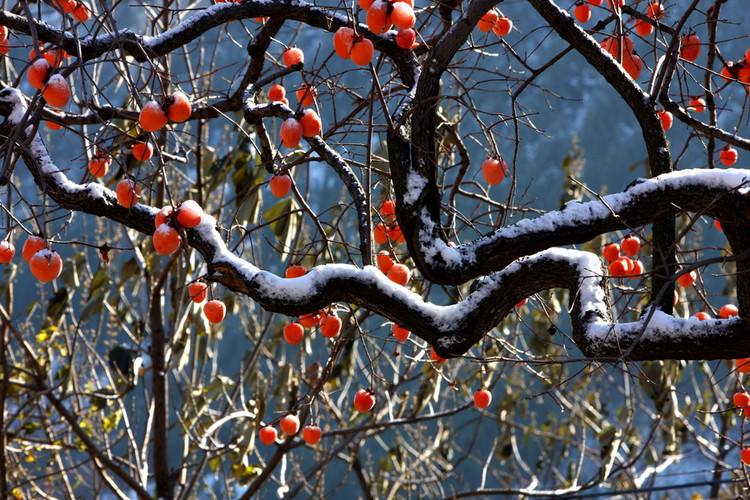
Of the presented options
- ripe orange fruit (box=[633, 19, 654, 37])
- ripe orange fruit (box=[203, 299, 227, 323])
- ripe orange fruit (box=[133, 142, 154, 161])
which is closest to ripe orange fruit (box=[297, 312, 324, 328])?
ripe orange fruit (box=[203, 299, 227, 323])

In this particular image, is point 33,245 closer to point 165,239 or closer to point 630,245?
point 165,239

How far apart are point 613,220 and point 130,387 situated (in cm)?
231

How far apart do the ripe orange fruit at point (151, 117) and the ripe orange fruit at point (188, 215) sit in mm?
155

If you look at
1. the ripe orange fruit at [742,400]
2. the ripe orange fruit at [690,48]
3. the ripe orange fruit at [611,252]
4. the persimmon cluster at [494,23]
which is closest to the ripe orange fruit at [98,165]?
the persimmon cluster at [494,23]

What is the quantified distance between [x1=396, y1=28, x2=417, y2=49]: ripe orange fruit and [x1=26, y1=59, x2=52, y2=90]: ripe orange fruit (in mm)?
741

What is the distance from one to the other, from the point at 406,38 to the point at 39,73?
0.77m

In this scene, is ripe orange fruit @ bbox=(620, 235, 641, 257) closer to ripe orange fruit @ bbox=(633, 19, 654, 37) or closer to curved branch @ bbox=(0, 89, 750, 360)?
ripe orange fruit @ bbox=(633, 19, 654, 37)

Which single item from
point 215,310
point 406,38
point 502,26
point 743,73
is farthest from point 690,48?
point 215,310

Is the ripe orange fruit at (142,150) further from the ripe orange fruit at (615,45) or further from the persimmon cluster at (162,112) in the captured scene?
the ripe orange fruit at (615,45)

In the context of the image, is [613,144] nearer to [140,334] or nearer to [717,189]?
[140,334]

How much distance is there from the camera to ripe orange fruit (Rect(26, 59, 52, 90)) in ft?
5.57

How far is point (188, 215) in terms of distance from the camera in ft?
5.73

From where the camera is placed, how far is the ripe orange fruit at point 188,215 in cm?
175

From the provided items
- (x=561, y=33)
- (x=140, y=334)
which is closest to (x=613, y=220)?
(x=561, y=33)
